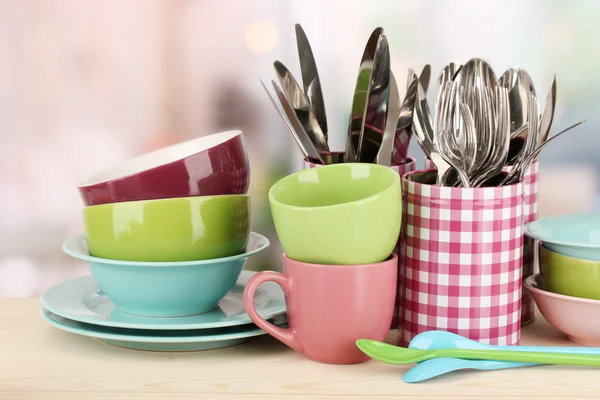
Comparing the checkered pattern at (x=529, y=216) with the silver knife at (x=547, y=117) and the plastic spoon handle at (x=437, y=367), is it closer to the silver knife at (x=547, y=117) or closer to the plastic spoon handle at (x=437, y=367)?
the silver knife at (x=547, y=117)

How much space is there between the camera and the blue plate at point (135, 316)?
0.72 metres

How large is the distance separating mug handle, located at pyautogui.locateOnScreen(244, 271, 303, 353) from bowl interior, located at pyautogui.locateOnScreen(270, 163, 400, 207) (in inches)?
2.9

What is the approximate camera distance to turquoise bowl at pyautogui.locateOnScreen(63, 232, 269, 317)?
0.73 meters

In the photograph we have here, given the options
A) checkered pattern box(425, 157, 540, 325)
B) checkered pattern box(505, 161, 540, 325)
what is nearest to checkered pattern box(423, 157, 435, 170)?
checkered pattern box(425, 157, 540, 325)

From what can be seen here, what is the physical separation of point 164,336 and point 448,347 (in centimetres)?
27

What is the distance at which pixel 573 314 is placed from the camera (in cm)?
73

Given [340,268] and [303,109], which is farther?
[303,109]

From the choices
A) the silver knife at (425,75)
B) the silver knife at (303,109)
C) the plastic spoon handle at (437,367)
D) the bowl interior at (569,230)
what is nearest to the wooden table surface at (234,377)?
the plastic spoon handle at (437,367)

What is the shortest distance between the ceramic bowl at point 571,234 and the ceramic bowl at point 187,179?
31cm

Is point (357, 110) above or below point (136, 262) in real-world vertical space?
above

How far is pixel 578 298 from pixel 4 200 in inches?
27.5

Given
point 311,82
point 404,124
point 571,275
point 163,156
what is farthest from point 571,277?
point 163,156

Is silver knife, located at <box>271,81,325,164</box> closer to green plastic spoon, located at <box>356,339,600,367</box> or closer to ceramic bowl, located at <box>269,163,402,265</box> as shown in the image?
ceramic bowl, located at <box>269,163,402,265</box>

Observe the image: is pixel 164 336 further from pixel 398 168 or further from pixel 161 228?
pixel 398 168
